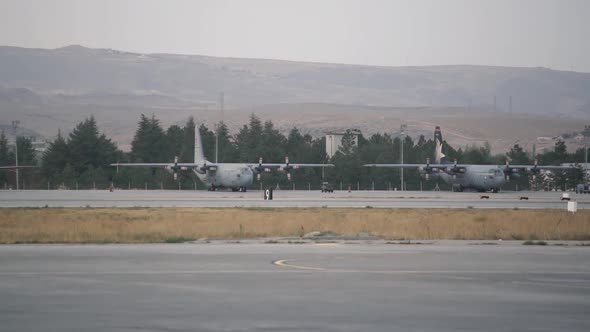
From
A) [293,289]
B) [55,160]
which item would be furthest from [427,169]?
[293,289]

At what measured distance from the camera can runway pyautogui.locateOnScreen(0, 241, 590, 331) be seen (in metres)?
15.6

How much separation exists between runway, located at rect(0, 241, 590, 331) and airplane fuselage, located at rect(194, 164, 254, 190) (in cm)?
6287

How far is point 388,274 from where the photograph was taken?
22328 mm

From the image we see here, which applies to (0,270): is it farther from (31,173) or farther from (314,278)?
(31,173)

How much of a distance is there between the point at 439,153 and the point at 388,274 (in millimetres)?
86491

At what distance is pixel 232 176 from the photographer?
304ft

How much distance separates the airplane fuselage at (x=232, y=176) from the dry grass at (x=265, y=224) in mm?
39120

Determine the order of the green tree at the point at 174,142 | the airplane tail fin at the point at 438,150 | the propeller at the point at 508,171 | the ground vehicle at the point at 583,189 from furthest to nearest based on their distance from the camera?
the green tree at the point at 174,142, the airplane tail fin at the point at 438,150, the ground vehicle at the point at 583,189, the propeller at the point at 508,171

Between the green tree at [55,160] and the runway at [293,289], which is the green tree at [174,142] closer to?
the green tree at [55,160]

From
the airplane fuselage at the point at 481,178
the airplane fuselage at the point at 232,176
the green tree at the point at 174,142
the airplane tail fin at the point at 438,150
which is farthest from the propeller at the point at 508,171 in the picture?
the green tree at the point at 174,142

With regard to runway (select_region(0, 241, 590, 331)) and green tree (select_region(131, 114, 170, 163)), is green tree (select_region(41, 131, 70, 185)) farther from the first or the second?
runway (select_region(0, 241, 590, 331))

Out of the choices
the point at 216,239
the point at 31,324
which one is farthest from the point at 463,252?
the point at 31,324

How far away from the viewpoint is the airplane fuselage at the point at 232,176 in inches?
3639

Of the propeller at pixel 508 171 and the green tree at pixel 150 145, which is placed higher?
the green tree at pixel 150 145
